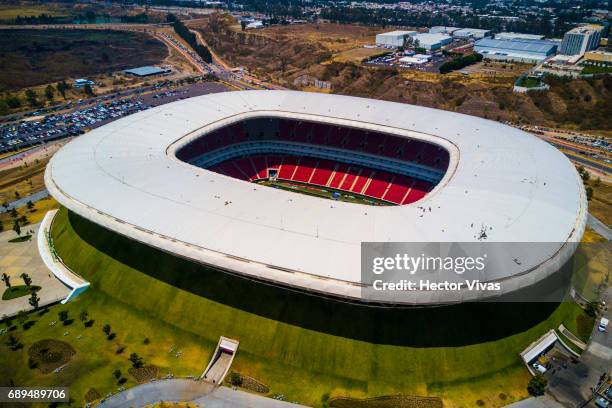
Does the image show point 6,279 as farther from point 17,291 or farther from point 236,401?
point 236,401

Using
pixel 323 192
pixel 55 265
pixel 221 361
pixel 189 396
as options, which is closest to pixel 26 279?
pixel 55 265

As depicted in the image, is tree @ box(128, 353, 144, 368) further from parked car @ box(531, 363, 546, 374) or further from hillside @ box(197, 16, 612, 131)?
hillside @ box(197, 16, 612, 131)

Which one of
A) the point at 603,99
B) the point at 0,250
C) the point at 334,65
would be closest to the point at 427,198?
the point at 0,250

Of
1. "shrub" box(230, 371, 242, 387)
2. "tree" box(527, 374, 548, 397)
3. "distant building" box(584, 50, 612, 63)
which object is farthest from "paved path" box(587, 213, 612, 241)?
"distant building" box(584, 50, 612, 63)

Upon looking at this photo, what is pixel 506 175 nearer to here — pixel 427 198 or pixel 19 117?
pixel 427 198

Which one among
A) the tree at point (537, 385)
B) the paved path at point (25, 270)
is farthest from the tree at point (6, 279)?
the tree at point (537, 385)

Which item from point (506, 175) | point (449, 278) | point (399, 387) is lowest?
point (399, 387)
